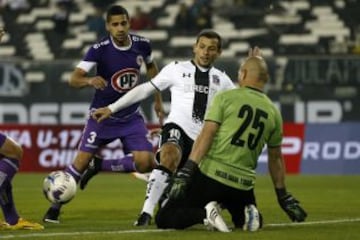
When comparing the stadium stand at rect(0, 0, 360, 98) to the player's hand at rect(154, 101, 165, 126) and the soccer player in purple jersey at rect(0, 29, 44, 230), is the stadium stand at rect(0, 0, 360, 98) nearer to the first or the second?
the player's hand at rect(154, 101, 165, 126)

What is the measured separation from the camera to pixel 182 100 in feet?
39.7

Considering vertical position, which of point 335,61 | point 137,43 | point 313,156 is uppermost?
point 137,43

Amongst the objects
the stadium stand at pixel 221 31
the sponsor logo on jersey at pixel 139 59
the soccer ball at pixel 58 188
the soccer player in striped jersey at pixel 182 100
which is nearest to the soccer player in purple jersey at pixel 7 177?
the soccer ball at pixel 58 188

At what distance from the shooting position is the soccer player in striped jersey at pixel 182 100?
11.8 metres

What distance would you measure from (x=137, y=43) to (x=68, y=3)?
2095 centimetres

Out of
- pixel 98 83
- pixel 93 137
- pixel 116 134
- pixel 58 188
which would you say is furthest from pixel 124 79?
pixel 58 188

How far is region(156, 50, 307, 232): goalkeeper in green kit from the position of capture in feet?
34.1

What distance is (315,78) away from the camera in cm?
2583

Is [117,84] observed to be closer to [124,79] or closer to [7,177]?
[124,79]

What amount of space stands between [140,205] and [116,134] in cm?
234

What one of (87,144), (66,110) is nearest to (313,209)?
(87,144)

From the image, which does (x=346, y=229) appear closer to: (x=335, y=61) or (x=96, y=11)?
(x=335, y=61)

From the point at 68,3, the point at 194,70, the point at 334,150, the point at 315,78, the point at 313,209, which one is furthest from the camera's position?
the point at 68,3

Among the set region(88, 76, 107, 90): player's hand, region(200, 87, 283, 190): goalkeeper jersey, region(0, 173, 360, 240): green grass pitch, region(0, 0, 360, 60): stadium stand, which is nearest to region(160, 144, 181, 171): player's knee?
region(0, 173, 360, 240): green grass pitch
